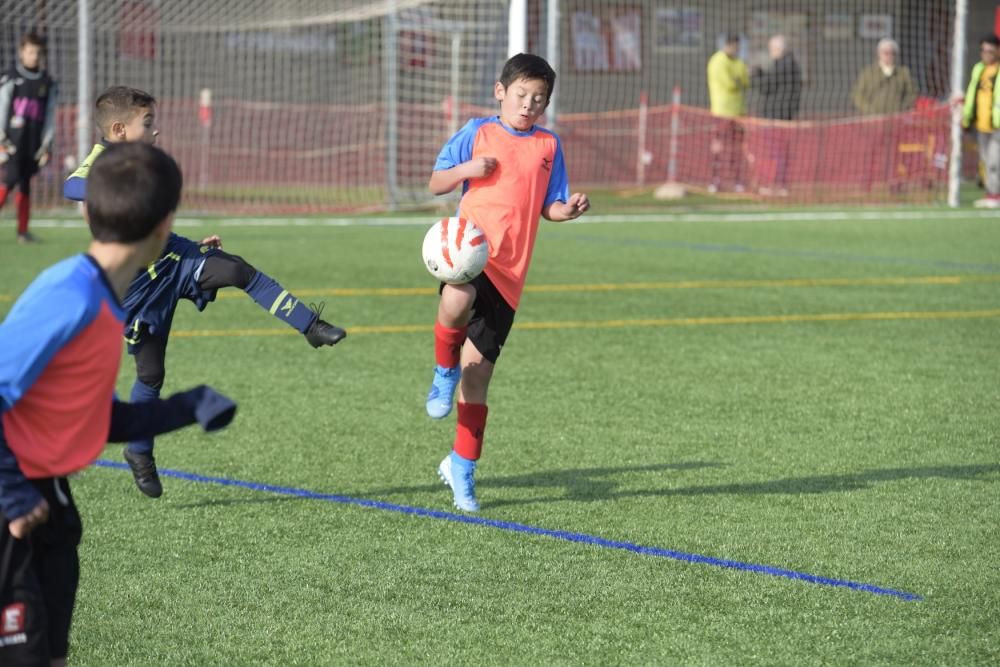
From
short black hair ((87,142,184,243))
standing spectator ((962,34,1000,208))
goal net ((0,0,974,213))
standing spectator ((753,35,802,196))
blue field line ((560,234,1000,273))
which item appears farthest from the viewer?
standing spectator ((753,35,802,196))

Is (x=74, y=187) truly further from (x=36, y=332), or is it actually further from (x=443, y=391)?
(x=36, y=332)

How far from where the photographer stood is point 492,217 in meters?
5.67

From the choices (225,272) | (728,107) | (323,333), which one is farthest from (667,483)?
(728,107)

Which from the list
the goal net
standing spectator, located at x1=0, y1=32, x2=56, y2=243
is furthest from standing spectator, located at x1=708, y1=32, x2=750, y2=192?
standing spectator, located at x1=0, y1=32, x2=56, y2=243

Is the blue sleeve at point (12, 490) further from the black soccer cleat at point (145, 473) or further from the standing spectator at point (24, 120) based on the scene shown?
the standing spectator at point (24, 120)

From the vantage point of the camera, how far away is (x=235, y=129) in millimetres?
25266

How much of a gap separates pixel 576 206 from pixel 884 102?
1839 centimetres

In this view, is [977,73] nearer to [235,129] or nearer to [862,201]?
[862,201]

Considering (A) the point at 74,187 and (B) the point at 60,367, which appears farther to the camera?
(A) the point at 74,187

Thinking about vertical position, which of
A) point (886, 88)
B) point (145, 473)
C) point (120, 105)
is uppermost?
point (886, 88)

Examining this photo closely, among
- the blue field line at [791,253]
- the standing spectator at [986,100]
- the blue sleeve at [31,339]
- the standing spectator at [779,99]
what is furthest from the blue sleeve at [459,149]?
the standing spectator at [779,99]

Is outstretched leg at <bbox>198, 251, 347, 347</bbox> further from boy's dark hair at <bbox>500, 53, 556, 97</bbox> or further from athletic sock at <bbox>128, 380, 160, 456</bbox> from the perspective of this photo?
boy's dark hair at <bbox>500, 53, 556, 97</bbox>

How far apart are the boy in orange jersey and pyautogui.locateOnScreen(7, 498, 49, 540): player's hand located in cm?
259

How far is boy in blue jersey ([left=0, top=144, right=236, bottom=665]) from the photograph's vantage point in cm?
289
